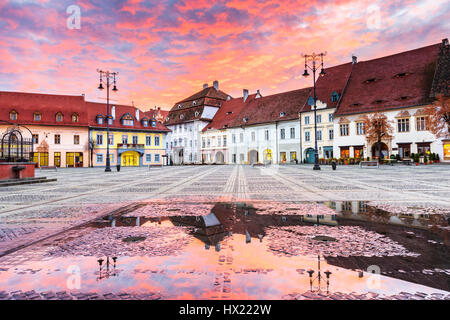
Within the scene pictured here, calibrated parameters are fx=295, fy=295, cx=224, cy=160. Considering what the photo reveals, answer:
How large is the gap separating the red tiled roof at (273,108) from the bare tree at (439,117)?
20.4 m

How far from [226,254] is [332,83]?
2100 inches

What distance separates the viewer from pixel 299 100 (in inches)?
2146

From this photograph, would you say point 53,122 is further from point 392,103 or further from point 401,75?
point 401,75

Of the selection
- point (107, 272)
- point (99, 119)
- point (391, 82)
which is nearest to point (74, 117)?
point (99, 119)

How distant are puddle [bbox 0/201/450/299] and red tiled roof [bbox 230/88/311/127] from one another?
4975cm

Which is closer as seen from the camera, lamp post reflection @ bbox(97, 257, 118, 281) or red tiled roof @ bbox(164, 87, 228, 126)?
lamp post reflection @ bbox(97, 257, 118, 281)

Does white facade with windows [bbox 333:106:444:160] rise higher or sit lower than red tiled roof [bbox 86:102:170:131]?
lower

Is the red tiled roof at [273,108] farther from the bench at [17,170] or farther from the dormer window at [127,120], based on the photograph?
the bench at [17,170]

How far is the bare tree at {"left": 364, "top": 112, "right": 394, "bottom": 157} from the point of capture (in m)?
38.7

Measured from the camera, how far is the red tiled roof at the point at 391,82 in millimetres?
40969

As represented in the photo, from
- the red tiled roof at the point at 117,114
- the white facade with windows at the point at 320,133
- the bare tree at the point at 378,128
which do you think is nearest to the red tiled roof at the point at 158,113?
the red tiled roof at the point at 117,114

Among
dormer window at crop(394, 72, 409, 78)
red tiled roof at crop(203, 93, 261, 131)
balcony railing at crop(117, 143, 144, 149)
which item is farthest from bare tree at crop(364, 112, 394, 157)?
balcony railing at crop(117, 143, 144, 149)

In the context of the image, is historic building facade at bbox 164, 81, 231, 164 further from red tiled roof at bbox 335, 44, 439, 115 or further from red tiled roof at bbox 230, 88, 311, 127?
red tiled roof at bbox 335, 44, 439, 115
